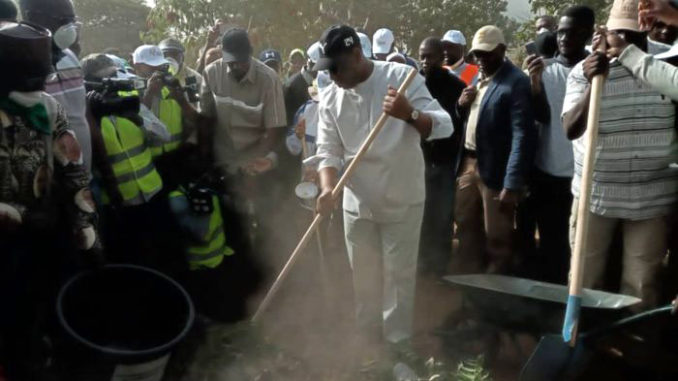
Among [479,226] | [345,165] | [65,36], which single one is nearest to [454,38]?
[479,226]

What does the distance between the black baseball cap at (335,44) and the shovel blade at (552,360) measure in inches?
70.9

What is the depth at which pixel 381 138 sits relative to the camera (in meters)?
3.88

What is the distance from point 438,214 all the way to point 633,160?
6.35ft

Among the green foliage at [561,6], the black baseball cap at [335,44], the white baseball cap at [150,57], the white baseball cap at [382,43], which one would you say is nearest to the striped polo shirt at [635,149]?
the black baseball cap at [335,44]

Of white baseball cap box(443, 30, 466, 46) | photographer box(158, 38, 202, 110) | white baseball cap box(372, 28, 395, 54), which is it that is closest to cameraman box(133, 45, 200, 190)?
photographer box(158, 38, 202, 110)

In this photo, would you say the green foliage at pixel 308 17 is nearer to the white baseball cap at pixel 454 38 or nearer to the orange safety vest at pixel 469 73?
the white baseball cap at pixel 454 38

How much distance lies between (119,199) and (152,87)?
105 cm

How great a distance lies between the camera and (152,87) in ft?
15.6

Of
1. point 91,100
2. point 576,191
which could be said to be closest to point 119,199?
point 91,100

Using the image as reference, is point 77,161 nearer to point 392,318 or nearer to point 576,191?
point 392,318

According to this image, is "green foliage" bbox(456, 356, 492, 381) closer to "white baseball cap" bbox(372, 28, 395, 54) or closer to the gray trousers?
the gray trousers

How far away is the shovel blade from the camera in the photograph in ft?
10.0

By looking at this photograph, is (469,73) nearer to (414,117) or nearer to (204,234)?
(414,117)

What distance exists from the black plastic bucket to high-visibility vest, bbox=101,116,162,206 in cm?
81
